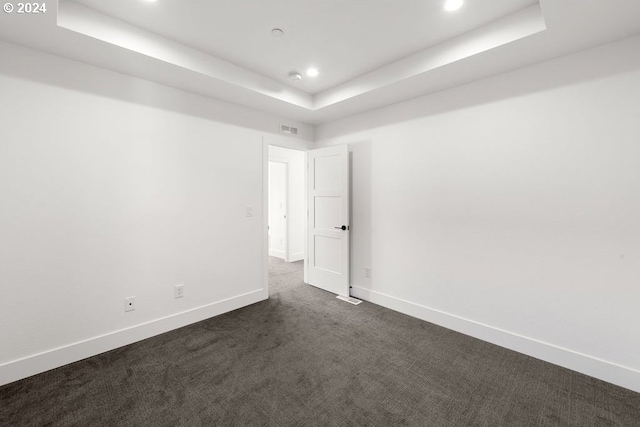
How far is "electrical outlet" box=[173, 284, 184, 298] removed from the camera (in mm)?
2986

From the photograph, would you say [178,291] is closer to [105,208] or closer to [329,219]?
[105,208]

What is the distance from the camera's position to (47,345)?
225 cm

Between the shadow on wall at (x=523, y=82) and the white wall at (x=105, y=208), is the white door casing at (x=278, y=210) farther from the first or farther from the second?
the shadow on wall at (x=523, y=82)

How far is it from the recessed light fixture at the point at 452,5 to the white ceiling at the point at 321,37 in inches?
2.4

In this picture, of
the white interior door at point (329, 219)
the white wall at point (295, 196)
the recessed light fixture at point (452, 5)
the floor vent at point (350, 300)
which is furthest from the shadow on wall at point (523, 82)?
the white wall at point (295, 196)

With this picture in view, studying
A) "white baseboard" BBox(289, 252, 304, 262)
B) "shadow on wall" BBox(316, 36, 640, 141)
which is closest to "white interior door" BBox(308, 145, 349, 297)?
"shadow on wall" BBox(316, 36, 640, 141)

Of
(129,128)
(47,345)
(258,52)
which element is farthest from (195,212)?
(258,52)

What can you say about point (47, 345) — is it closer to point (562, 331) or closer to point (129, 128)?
point (129, 128)

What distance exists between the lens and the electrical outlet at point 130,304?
8.67ft

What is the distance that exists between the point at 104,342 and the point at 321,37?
11.1ft

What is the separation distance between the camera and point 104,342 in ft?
8.20

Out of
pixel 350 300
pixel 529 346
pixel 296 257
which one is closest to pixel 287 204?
pixel 296 257

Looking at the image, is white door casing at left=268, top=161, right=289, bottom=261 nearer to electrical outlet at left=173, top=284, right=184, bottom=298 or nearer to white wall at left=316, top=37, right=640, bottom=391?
white wall at left=316, top=37, right=640, bottom=391

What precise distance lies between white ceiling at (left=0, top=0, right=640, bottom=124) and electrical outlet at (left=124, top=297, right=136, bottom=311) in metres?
2.17
